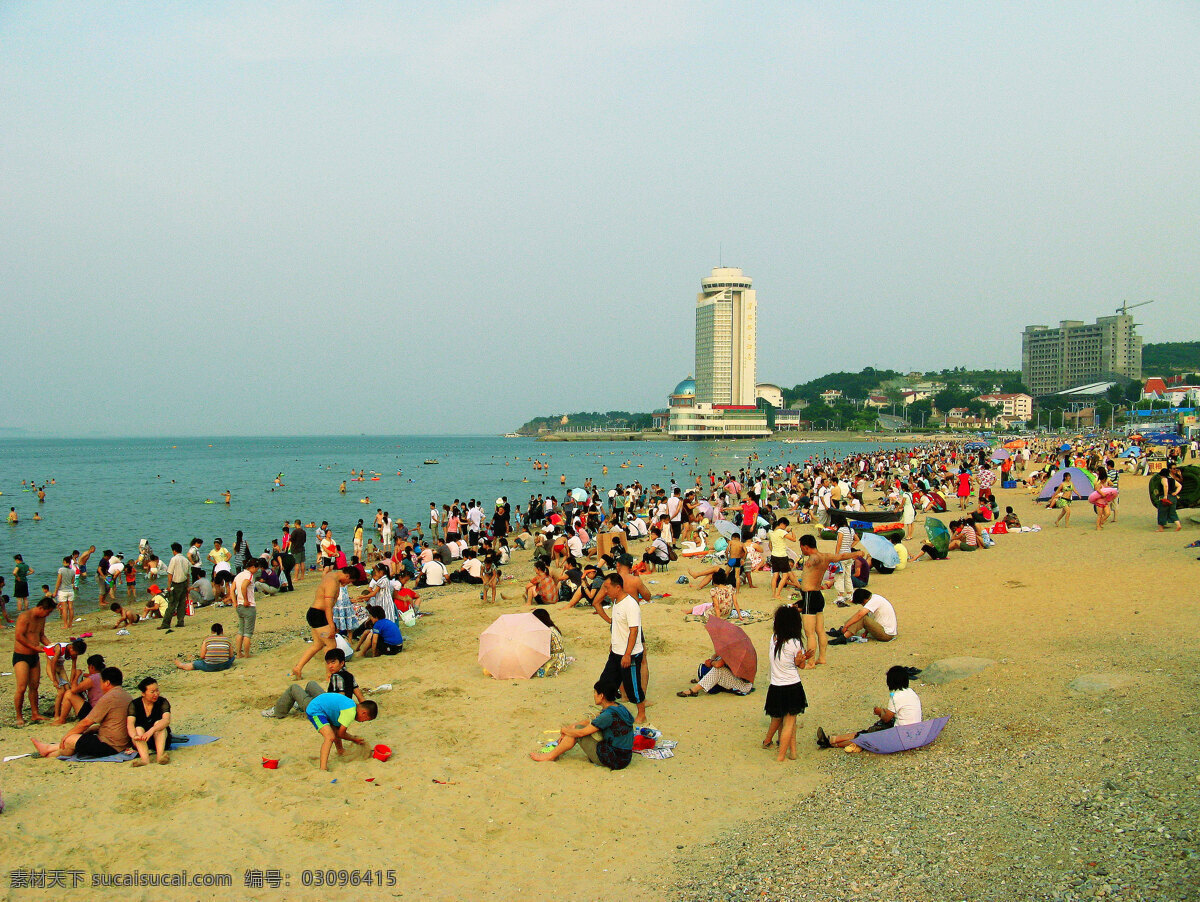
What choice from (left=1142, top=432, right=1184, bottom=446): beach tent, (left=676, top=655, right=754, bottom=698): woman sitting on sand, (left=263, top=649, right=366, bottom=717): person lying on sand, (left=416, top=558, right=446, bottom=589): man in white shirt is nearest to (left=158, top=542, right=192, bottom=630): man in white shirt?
Result: (left=416, top=558, right=446, bottom=589): man in white shirt

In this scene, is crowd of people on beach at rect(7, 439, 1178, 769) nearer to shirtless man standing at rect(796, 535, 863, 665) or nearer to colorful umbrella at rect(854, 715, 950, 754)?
shirtless man standing at rect(796, 535, 863, 665)

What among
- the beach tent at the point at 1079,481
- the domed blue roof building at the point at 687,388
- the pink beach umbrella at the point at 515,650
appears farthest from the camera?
the domed blue roof building at the point at 687,388

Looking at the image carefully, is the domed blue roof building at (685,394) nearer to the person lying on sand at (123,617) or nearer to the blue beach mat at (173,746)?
the person lying on sand at (123,617)

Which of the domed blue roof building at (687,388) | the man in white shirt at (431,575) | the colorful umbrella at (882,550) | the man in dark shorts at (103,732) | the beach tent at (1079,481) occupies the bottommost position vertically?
the man in white shirt at (431,575)

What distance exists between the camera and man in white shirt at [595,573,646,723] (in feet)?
23.5

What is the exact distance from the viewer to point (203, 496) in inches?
1829

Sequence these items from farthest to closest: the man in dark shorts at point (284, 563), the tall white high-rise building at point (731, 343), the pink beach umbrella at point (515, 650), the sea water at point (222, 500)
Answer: the tall white high-rise building at point (731, 343) < the sea water at point (222, 500) < the man in dark shorts at point (284, 563) < the pink beach umbrella at point (515, 650)

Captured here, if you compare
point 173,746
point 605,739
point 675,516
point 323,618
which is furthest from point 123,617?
point 675,516

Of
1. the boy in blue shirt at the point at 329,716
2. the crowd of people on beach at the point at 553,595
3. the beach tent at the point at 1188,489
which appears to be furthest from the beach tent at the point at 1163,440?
the boy in blue shirt at the point at 329,716

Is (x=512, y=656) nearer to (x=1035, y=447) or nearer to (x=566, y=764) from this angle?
(x=566, y=764)

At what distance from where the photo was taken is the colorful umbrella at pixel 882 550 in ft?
45.5

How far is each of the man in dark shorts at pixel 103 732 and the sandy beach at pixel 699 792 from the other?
207mm

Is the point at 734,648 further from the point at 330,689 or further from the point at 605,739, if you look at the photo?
the point at 330,689

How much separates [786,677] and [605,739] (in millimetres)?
1725
